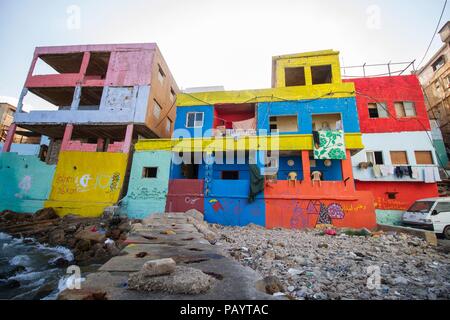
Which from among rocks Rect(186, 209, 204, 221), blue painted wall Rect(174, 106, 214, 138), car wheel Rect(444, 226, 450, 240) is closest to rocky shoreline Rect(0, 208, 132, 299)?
rocks Rect(186, 209, 204, 221)

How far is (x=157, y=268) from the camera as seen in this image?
2.33 meters

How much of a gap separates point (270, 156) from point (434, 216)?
7.96 meters

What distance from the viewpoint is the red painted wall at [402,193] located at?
12625 mm

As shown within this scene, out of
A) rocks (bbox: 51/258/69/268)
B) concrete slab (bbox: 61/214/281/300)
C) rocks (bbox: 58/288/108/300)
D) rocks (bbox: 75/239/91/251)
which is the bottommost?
rocks (bbox: 51/258/69/268)

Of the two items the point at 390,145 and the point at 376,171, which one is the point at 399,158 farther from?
the point at 376,171

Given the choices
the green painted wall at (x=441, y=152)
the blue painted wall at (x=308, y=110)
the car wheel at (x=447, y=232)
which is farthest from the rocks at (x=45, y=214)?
the green painted wall at (x=441, y=152)

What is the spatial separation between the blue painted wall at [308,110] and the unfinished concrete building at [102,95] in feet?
27.7

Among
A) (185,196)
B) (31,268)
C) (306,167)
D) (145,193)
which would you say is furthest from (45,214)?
(306,167)

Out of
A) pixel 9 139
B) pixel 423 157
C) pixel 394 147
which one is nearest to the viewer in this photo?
pixel 423 157

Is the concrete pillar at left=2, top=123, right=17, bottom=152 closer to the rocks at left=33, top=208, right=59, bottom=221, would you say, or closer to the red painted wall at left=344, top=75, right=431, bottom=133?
the rocks at left=33, top=208, right=59, bottom=221

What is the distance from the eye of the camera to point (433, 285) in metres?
3.12

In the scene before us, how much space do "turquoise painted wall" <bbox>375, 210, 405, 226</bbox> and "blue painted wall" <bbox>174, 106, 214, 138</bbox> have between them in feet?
40.6

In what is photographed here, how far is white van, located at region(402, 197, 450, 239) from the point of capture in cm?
843

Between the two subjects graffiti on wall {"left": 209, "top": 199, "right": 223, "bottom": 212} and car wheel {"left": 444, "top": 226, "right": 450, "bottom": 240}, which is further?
graffiti on wall {"left": 209, "top": 199, "right": 223, "bottom": 212}
